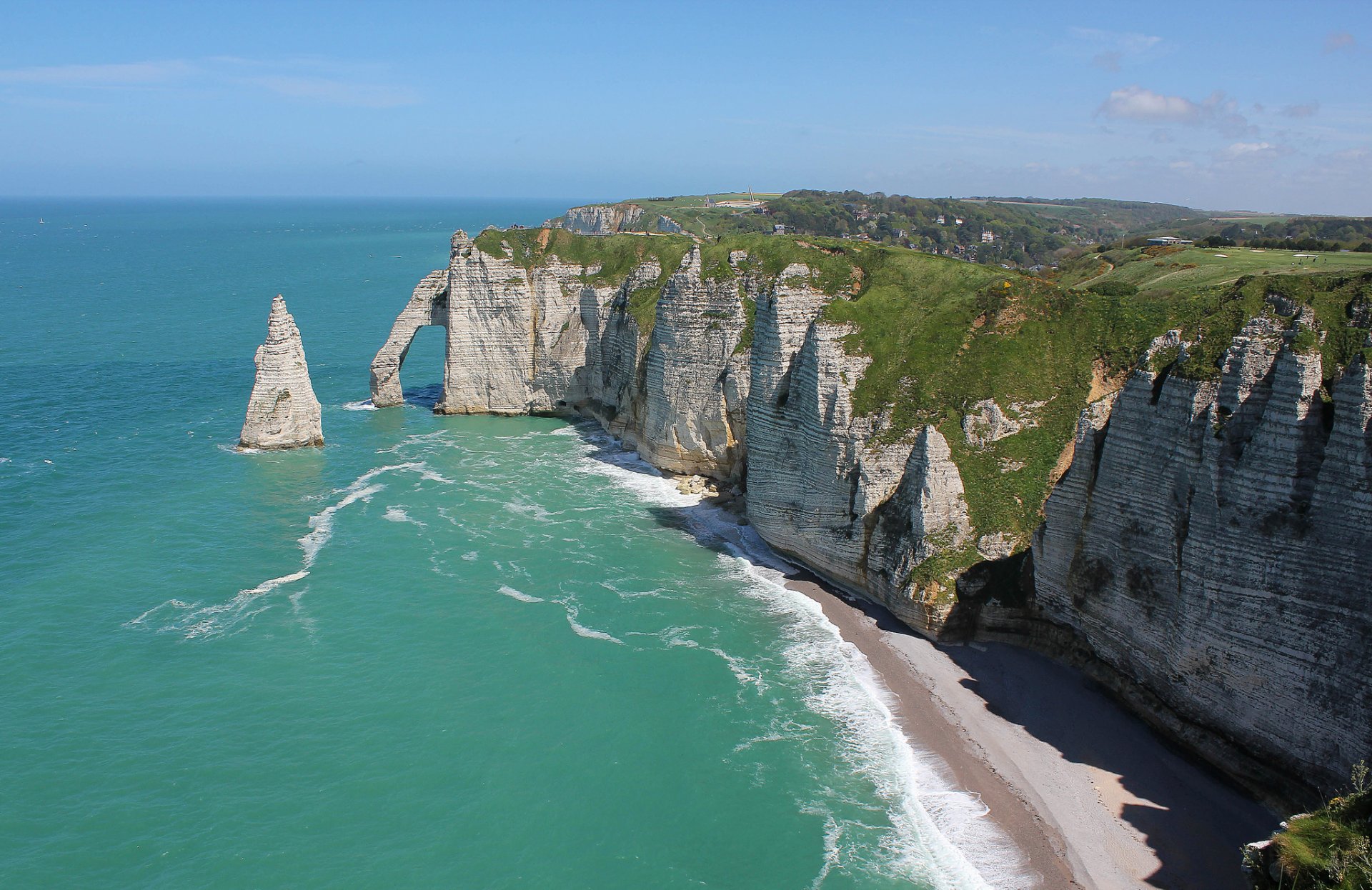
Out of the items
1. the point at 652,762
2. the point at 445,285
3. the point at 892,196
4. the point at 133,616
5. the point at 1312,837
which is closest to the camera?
the point at 1312,837

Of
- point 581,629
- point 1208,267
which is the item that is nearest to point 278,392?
point 581,629

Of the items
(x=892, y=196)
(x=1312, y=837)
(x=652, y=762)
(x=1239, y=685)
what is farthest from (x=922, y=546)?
(x=892, y=196)

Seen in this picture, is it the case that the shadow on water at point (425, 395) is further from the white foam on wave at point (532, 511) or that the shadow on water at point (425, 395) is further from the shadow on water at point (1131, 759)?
the shadow on water at point (1131, 759)

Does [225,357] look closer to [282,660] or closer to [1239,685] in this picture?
[282,660]

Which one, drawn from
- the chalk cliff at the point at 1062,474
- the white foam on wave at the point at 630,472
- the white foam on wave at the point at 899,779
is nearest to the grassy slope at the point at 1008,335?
the chalk cliff at the point at 1062,474

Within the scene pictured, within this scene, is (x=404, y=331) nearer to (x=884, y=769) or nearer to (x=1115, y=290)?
(x=1115, y=290)

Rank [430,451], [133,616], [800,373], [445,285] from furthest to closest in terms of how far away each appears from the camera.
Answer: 1. [445,285]
2. [430,451]
3. [800,373]
4. [133,616]

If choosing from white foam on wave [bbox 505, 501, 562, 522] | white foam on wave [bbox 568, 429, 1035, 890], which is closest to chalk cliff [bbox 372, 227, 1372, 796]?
white foam on wave [bbox 568, 429, 1035, 890]
